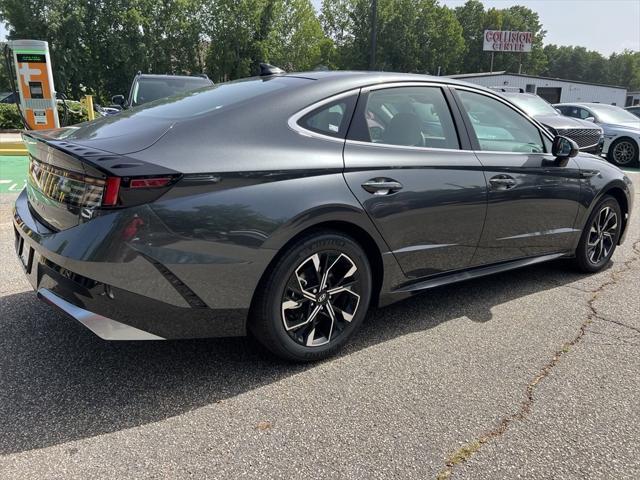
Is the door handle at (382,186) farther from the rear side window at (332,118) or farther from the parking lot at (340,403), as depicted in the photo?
the parking lot at (340,403)

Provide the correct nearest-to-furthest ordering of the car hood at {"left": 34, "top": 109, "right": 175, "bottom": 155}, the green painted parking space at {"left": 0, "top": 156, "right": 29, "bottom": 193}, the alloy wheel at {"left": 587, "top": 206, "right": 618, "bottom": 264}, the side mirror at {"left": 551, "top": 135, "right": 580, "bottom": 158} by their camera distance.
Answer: the car hood at {"left": 34, "top": 109, "right": 175, "bottom": 155}
the side mirror at {"left": 551, "top": 135, "right": 580, "bottom": 158}
the alloy wheel at {"left": 587, "top": 206, "right": 618, "bottom": 264}
the green painted parking space at {"left": 0, "top": 156, "right": 29, "bottom": 193}

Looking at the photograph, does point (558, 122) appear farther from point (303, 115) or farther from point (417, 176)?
point (303, 115)

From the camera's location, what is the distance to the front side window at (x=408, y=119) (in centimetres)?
295

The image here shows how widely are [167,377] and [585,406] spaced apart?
2.08m

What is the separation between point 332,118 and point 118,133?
3.61ft

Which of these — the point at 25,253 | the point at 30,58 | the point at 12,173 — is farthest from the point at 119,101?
the point at 25,253

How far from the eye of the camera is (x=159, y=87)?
9445 millimetres

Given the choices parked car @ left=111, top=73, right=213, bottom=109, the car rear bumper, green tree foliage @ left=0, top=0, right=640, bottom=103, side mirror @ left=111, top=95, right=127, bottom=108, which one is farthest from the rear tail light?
green tree foliage @ left=0, top=0, right=640, bottom=103

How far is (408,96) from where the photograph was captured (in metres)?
3.20

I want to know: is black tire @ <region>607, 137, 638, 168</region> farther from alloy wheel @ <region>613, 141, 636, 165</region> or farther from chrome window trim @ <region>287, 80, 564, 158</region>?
chrome window trim @ <region>287, 80, 564, 158</region>

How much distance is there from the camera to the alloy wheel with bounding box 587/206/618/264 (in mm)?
4418

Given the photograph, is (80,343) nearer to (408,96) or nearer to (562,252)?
(408,96)

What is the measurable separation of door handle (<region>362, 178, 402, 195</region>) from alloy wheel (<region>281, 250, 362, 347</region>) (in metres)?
0.39

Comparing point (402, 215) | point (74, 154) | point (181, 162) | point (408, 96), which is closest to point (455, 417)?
point (402, 215)
